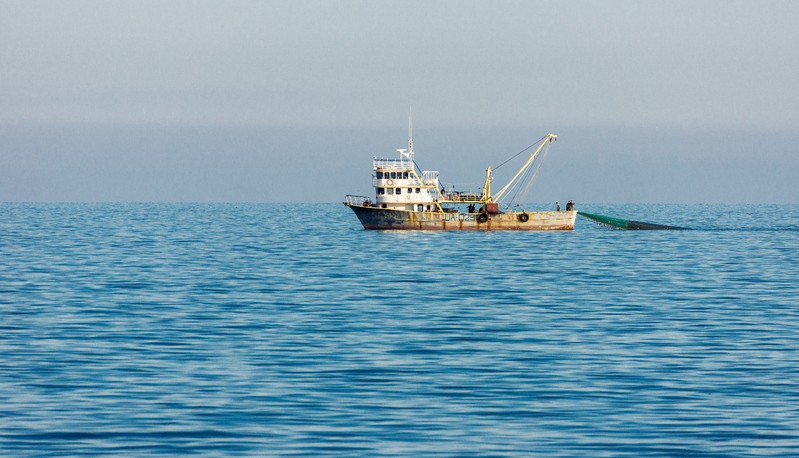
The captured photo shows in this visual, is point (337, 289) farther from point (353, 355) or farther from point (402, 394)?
point (402, 394)

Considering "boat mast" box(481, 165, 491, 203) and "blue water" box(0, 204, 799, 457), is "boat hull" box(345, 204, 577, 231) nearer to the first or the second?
"boat mast" box(481, 165, 491, 203)

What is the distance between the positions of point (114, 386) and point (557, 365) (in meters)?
12.6

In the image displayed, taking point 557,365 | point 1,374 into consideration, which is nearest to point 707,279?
point 557,365

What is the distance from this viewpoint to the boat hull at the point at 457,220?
12325cm

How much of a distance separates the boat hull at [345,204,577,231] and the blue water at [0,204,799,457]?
5305 cm

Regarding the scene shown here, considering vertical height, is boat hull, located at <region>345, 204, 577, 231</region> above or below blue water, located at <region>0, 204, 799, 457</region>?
above

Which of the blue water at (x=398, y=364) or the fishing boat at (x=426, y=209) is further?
the fishing boat at (x=426, y=209)

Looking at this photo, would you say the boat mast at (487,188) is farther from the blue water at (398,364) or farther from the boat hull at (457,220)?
the blue water at (398,364)

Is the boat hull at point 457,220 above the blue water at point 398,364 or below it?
above

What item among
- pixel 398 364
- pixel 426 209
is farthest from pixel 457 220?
pixel 398 364

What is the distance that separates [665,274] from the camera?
7181cm

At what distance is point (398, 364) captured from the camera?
104 ft

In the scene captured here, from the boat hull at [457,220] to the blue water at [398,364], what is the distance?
174 feet

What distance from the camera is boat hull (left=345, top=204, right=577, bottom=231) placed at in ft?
404
